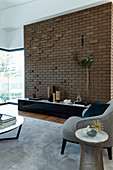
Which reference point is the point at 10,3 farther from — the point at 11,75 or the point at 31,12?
the point at 11,75

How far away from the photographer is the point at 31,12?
480cm

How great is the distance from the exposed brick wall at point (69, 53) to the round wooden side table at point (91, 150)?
2419mm

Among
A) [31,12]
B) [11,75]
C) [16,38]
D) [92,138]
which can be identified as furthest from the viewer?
[11,75]

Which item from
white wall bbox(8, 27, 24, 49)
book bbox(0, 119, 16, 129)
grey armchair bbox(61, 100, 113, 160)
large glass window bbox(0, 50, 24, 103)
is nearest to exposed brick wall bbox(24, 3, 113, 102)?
white wall bbox(8, 27, 24, 49)

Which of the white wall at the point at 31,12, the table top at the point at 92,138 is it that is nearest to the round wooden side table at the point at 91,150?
the table top at the point at 92,138

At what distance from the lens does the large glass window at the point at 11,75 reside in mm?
5941

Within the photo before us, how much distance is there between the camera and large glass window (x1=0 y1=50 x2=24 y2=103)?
594cm

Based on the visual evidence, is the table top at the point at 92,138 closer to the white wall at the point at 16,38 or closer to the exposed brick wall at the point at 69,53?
the exposed brick wall at the point at 69,53

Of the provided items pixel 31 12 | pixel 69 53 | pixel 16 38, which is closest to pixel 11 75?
pixel 16 38

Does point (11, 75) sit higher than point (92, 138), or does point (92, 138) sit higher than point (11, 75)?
point (11, 75)

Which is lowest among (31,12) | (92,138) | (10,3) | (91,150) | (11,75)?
(91,150)

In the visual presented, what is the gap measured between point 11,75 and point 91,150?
522cm

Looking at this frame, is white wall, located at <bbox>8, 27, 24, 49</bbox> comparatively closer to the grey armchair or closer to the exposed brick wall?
the exposed brick wall

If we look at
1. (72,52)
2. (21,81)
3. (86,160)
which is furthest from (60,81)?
(86,160)
